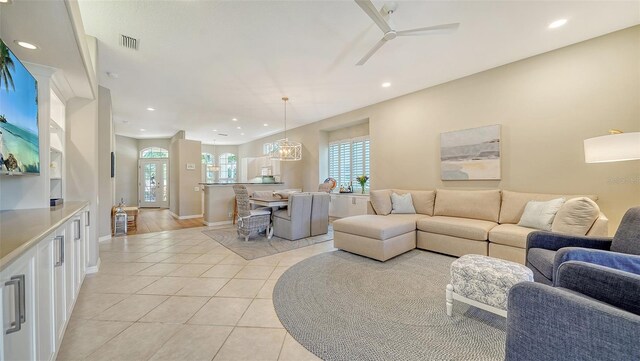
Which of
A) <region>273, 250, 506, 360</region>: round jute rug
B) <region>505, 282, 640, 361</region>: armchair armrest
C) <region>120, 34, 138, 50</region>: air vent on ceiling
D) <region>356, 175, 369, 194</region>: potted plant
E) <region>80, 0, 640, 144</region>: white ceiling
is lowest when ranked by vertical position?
<region>273, 250, 506, 360</region>: round jute rug

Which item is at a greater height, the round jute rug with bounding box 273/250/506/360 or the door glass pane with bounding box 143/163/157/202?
the door glass pane with bounding box 143/163/157/202

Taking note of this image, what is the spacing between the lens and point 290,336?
170 cm

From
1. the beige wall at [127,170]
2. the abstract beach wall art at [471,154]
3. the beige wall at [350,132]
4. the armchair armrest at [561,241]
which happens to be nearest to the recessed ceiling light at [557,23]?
the abstract beach wall art at [471,154]

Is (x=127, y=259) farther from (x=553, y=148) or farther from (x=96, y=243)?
(x=553, y=148)

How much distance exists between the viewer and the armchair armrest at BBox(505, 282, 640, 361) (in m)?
0.75

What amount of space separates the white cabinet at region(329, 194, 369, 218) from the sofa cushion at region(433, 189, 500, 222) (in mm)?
1978

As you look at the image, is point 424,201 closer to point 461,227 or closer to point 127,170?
point 461,227

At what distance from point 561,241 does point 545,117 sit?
221 centimetres

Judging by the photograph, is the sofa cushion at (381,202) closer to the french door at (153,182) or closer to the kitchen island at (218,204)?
the kitchen island at (218,204)

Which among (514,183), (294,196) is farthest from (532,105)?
(294,196)

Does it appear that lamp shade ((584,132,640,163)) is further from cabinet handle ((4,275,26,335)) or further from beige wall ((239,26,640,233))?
cabinet handle ((4,275,26,335))

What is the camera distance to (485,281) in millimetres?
1772

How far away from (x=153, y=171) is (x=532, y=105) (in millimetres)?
11552

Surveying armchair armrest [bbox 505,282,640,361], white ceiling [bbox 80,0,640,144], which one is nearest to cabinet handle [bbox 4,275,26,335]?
armchair armrest [bbox 505,282,640,361]
